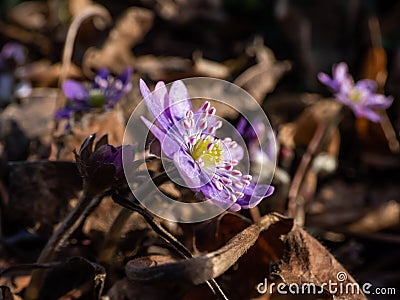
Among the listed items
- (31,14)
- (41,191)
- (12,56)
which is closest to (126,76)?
(41,191)

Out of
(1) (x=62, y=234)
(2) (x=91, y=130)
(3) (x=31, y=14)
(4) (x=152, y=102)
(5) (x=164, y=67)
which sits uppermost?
(3) (x=31, y=14)

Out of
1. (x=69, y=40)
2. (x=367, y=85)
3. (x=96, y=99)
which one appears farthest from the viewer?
(x=367, y=85)

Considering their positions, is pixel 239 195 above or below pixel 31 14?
below

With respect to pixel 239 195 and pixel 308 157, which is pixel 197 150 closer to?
pixel 239 195

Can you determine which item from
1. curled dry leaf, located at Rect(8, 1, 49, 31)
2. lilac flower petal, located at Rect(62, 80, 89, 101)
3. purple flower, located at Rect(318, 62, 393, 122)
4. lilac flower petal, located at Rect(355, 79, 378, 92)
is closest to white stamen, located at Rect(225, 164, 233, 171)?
lilac flower petal, located at Rect(62, 80, 89, 101)

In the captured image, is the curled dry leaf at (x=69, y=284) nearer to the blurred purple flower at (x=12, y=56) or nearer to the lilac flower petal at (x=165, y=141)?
the lilac flower petal at (x=165, y=141)

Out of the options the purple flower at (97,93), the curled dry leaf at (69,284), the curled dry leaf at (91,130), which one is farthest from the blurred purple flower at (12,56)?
the curled dry leaf at (69,284)
